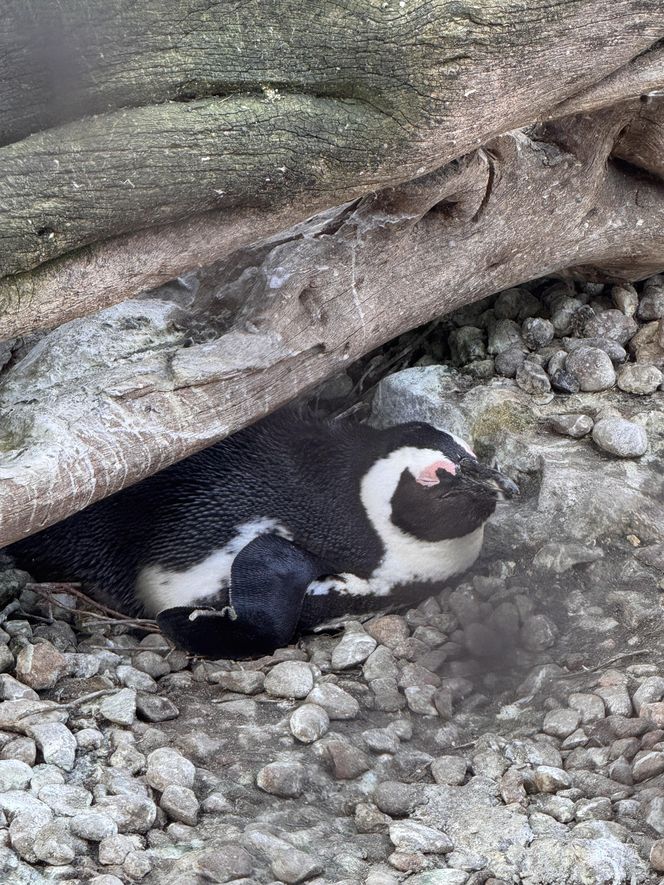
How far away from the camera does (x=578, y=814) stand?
7.37 feet

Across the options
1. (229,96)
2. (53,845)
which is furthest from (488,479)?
(53,845)

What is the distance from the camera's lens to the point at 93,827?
208cm

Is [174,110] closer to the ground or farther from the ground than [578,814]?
farther from the ground

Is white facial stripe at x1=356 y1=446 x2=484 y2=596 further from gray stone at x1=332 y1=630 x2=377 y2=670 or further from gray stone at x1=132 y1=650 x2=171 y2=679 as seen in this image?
gray stone at x1=132 y1=650 x2=171 y2=679

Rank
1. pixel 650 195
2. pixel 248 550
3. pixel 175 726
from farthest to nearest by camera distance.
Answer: pixel 650 195 → pixel 248 550 → pixel 175 726

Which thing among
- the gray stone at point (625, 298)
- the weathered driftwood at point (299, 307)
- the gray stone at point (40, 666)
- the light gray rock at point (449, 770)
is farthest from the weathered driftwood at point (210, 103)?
the gray stone at point (625, 298)

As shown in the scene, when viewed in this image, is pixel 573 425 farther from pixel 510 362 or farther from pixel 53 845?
pixel 53 845

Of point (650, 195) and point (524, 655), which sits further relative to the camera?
point (650, 195)

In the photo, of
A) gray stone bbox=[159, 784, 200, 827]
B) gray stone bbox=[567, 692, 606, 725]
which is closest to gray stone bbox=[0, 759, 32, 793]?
gray stone bbox=[159, 784, 200, 827]

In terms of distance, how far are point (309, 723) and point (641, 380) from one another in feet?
5.69

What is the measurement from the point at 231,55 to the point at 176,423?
92 cm

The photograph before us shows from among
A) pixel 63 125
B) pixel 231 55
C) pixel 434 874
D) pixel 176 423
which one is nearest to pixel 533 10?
pixel 231 55

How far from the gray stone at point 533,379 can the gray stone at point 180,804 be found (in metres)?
1.96

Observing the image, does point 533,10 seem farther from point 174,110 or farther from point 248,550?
point 248,550
